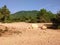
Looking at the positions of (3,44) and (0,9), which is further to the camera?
(0,9)

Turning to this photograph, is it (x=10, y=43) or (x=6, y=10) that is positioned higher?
Result: (x=6, y=10)

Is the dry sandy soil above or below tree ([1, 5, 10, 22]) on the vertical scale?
below

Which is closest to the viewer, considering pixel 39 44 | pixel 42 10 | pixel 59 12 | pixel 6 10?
pixel 39 44

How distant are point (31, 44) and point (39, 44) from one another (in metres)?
0.59

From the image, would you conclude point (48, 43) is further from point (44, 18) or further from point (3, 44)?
point (44, 18)

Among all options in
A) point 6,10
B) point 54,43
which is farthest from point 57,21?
point 6,10

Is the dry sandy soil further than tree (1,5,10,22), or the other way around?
tree (1,5,10,22)

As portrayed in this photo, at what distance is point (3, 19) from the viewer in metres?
54.6

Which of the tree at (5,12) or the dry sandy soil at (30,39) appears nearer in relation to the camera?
the dry sandy soil at (30,39)

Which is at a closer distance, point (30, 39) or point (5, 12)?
point (30, 39)

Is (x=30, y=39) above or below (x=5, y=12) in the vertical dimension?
below

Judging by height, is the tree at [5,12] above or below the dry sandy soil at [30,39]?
above

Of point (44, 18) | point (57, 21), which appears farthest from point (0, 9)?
point (57, 21)

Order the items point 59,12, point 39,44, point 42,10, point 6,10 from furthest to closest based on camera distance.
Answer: point 42,10, point 6,10, point 59,12, point 39,44
